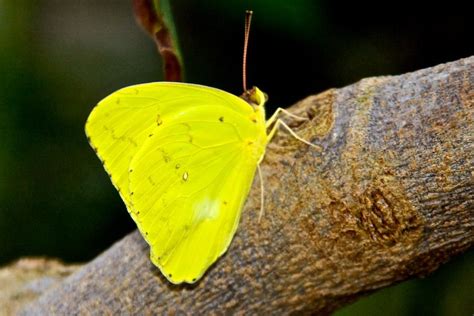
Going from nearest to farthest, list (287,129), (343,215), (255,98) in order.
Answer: (343,215) < (287,129) < (255,98)

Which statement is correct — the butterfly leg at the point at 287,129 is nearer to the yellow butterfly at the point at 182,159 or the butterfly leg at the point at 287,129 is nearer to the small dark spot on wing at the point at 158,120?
the yellow butterfly at the point at 182,159

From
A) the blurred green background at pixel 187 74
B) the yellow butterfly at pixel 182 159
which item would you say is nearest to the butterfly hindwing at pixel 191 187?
the yellow butterfly at pixel 182 159

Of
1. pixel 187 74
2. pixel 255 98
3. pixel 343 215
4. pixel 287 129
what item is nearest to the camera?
pixel 343 215

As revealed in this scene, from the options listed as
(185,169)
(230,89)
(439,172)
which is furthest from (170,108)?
(230,89)

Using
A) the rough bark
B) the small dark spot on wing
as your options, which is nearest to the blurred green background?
the rough bark

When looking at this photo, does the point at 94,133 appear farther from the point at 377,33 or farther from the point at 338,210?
the point at 377,33

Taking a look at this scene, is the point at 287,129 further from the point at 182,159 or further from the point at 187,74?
the point at 187,74

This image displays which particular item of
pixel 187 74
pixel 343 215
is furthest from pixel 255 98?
pixel 187 74
